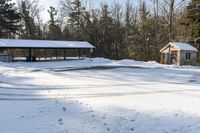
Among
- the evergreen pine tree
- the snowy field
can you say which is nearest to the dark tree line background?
the evergreen pine tree

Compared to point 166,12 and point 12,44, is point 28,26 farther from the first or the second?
point 166,12

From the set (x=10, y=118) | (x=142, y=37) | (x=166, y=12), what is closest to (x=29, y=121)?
(x=10, y=118)

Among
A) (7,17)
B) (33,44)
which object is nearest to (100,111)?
(33,44)

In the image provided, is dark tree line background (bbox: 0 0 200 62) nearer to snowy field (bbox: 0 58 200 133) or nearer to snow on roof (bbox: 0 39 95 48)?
snow on roof (bbox: 0 39 95 48)

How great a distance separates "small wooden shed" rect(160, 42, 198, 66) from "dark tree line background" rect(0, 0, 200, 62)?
31.4 feet

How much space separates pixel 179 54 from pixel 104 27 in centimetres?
2582

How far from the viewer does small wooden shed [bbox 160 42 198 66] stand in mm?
35344

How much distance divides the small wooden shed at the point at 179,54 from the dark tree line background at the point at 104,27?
377 inches

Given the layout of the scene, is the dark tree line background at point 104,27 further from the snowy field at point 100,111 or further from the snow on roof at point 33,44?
the snowy field at point 100,111

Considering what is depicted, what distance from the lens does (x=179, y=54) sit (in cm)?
3528

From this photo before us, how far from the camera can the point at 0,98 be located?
13.0 meters

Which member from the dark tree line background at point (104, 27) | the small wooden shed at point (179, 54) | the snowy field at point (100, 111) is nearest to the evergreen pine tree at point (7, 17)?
the dark tree line background at point (104, 27)

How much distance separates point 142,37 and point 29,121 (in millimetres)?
45958

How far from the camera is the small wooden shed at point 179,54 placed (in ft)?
116
